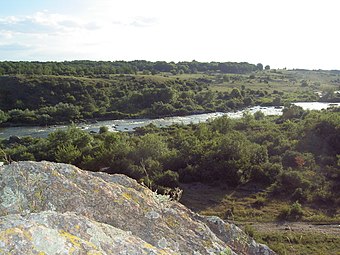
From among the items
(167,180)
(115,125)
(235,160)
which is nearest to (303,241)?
(167,180)

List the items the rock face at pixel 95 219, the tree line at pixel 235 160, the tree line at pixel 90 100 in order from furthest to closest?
1. the tree line at pixel 90 100
2. the tree line at pixel 235 160
3. the rock face at pixel 95 219

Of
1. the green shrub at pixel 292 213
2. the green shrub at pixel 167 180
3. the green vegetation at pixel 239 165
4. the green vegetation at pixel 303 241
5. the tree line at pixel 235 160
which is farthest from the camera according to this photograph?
the green shrub at pixel 167 180

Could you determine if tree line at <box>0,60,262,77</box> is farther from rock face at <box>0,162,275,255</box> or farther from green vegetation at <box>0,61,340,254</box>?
rock face at <box>0,162,275,255</box>

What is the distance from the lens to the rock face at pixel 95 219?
135 inches

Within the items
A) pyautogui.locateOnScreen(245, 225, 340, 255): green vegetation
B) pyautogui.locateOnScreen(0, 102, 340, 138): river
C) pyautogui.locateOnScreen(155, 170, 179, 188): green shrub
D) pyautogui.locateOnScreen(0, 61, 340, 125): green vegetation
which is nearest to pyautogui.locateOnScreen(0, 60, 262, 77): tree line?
pyautogui.locateOnScreen(0, 61, 340, 125): green vegetation

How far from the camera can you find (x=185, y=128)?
58.8 metres

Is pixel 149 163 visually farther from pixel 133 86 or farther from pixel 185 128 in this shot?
pixel 133 86

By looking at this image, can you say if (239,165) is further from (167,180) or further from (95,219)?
(95,219)

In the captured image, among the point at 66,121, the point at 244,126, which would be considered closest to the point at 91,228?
the point at 244,126

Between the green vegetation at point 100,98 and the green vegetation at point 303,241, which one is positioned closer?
the green vegetation at point 303,241

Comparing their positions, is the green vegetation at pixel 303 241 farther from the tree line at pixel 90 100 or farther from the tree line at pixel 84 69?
the tree line at pixel 84 69

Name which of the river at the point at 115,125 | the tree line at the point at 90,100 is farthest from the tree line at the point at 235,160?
Answer: the tree line at the point at 90,100

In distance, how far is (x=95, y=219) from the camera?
458 cm

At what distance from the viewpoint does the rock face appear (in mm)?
3432
